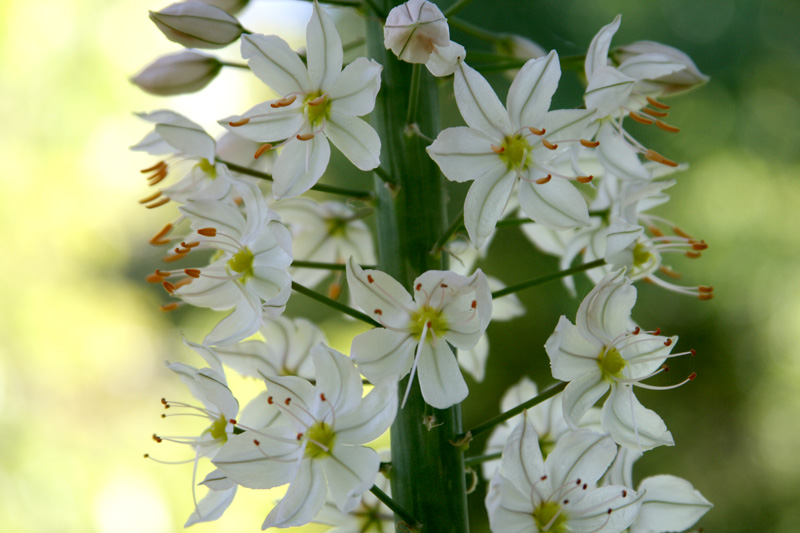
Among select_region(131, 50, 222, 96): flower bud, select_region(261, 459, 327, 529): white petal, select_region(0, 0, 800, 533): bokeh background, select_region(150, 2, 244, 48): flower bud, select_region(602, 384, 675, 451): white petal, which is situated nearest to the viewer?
select_region(261, 459, 327, 529): white petal

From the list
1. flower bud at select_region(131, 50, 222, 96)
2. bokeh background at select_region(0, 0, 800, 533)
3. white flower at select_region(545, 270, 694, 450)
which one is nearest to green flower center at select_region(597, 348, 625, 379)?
white flower at select_region(545, 270, 694, 450)

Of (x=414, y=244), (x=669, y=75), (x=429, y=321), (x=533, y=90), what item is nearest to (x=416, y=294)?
(x=429, y=321)

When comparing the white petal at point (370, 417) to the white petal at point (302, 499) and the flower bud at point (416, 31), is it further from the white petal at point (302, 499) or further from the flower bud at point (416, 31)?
the flower bud at point (416, 31)

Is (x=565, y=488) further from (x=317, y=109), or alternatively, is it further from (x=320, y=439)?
(x=317, y=109)

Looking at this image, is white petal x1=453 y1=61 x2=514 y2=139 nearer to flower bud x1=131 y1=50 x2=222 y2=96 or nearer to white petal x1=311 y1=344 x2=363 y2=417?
white petal x1=311 y1=344 x2=363 y2=417

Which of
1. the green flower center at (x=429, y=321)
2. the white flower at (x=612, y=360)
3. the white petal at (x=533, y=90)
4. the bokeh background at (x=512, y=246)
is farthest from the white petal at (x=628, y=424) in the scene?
the bokeh background at (x=512, y=246)

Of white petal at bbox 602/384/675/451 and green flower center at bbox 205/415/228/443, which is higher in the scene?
green flower center at bbox 205/415/228/443

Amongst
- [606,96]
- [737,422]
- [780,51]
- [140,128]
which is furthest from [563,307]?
[606,96]
